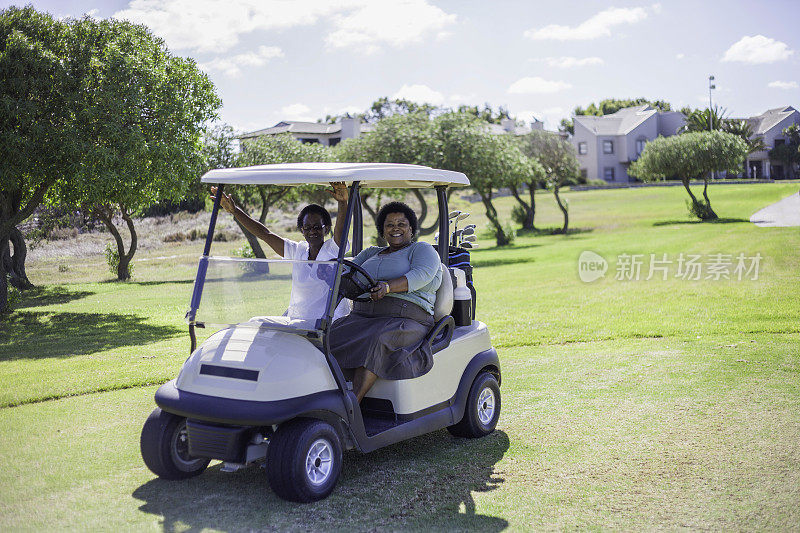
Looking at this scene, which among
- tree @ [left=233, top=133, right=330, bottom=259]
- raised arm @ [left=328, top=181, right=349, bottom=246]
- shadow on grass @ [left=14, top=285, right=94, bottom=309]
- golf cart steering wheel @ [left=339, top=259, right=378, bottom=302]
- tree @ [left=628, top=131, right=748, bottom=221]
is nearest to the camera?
golf cart steering wheel @ [left=339, top=259, right=378, bottom=302]

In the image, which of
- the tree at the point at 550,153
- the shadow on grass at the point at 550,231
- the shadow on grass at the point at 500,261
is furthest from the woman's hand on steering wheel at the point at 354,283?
the tree at the point at 550,153

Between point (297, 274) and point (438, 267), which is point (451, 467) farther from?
point (297, 274)

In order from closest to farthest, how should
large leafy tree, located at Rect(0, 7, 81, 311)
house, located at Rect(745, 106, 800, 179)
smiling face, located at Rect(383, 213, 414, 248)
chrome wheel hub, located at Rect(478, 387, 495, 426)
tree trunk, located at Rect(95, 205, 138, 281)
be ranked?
1. smiling face, located at Rect(383, 213, 414, 248)
2. chrome wheel hub, located at Rect(478, 387, 495, 426)
3. large leafy tree, located at Rect(0, 7, 81, 311)
4. tree trunk, located at Rect(95, 205, 138, 281)
5. house, located at Rect(745, 106, 800, 179)

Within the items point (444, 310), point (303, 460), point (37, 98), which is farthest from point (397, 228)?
point (37, 98)

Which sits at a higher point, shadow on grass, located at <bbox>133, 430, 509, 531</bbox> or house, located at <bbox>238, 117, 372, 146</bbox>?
house, located at <bbox>238, 117, 372, 146</bbox>

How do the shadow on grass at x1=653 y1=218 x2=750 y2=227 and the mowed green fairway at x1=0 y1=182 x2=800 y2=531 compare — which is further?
the shadow on grass at x1=653 y1=218 x2=750 y2=227

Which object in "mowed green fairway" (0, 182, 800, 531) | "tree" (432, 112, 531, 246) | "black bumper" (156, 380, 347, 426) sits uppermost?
"tree" (432, 112, 531, 246)

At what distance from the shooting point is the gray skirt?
498 centimetres

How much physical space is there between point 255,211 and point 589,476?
30959mm

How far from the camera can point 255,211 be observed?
3466 cm

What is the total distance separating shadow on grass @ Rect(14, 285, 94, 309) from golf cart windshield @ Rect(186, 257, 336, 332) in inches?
567

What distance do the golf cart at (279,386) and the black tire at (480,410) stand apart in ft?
0.94

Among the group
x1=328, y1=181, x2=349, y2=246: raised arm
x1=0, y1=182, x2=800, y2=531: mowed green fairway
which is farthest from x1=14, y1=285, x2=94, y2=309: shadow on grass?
x1=328, y1=181, x2=349, y2=246: raised arm
